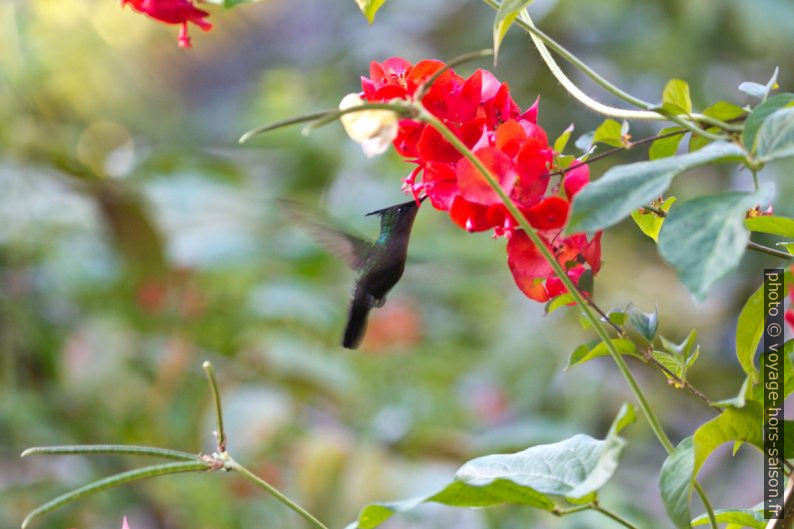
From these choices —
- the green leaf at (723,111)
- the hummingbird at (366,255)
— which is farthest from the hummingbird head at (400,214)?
the green leaf at (723,111)

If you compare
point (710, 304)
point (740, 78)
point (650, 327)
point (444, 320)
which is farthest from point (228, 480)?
point (740, 78)

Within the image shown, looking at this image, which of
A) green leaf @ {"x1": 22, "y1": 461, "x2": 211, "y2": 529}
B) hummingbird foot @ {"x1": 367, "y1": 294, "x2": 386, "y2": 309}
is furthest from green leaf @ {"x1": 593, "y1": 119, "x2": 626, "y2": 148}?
hummingbird foot @ {"x1": 367, "y1": 294, "x2": 386, "y2": 309}

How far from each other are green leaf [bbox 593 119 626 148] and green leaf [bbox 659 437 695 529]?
0.14 metres

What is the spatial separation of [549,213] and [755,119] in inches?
4.3

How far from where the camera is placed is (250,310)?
1671mm

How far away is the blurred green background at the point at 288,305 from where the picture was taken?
1537mm

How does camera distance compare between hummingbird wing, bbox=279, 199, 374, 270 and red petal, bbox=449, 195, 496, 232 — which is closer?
red petal, bbox=449, 195, 496, 232

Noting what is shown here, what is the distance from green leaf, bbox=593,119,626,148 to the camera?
43cm

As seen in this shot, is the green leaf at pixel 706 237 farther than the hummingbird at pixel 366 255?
No

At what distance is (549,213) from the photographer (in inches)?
18.2

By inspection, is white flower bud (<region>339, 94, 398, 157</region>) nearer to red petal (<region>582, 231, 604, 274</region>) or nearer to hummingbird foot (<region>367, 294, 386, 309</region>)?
red petal (<region>582, 231, 604, 274</region>)

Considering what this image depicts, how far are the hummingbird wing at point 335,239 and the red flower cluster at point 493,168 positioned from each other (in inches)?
11.4

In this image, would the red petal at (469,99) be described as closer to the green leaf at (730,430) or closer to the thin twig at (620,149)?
the thin twig at (620,149)

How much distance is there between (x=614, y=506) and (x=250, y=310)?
0.73 meters
